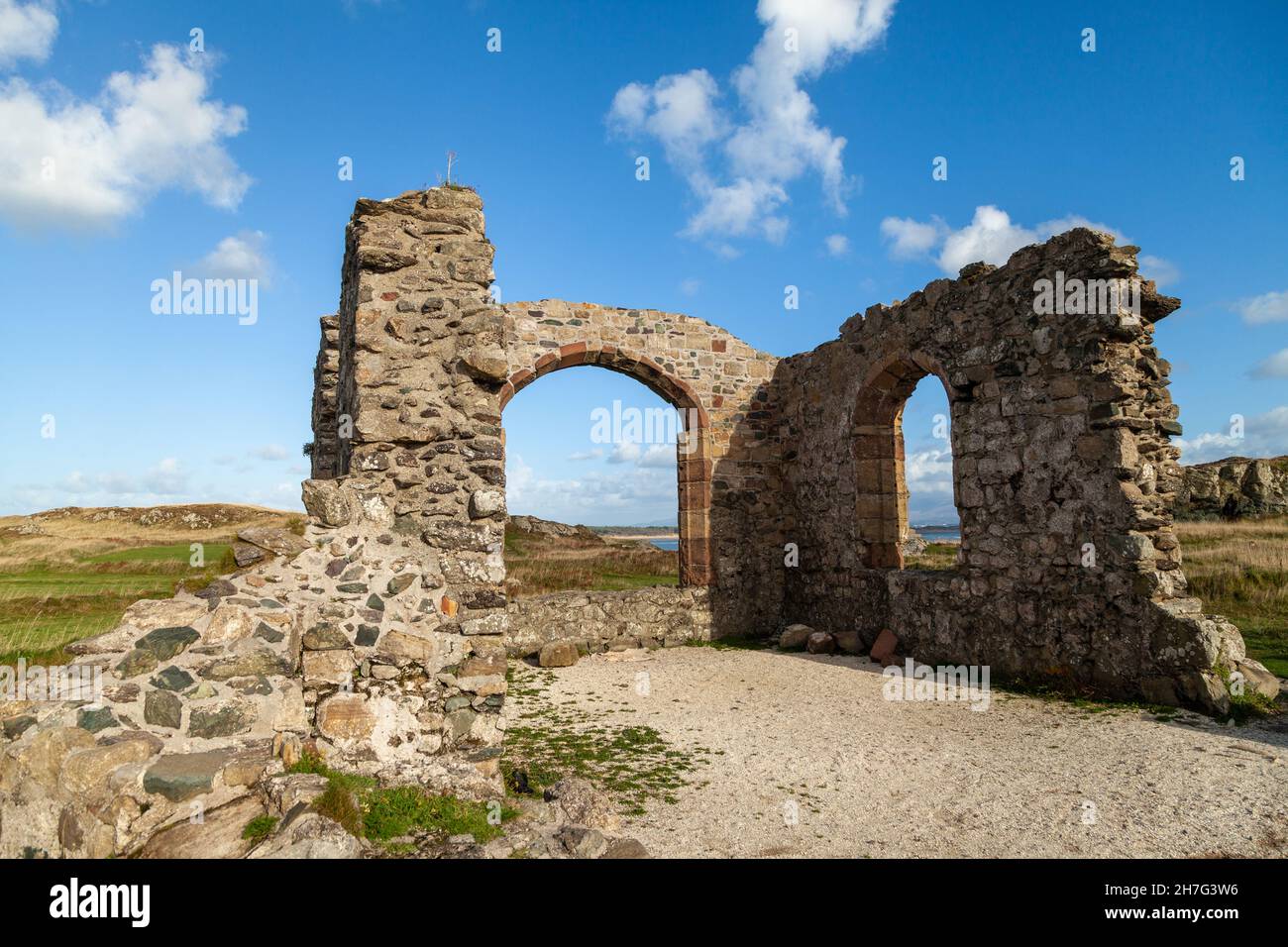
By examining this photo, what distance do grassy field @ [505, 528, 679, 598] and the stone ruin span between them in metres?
3.14

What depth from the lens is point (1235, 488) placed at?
18.7 metres

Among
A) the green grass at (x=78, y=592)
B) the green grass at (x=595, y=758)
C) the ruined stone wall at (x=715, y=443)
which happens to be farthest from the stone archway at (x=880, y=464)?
the green grass at (x=78, y=592)

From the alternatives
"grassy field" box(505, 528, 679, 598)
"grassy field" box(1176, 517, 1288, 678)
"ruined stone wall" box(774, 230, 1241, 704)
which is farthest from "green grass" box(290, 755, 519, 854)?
"grassy field" box(1176, 517, 1288, 678)

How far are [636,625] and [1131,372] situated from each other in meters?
6.87

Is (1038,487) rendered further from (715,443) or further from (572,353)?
(572,353)

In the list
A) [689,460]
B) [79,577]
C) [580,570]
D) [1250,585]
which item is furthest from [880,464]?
[79,577]

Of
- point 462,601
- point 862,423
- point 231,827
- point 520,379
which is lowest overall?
point 231,827

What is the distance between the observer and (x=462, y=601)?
191 inches

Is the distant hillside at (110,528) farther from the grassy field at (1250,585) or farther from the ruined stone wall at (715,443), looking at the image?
the grassy field at (1250,585)

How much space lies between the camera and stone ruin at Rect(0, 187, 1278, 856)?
3.64m

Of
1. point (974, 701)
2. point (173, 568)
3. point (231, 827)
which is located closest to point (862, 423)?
point (974, 701)

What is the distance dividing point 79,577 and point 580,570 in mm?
8994

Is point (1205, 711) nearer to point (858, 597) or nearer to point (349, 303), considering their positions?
point (858, 597)

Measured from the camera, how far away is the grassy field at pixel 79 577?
15.7ft
